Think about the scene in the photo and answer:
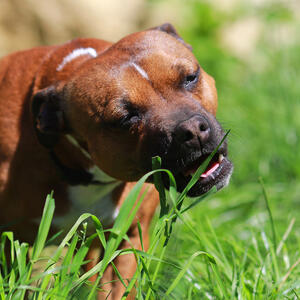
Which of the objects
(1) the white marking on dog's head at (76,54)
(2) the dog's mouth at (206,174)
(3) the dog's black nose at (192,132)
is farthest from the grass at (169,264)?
(1) the white marking on dog's head at (76,54)

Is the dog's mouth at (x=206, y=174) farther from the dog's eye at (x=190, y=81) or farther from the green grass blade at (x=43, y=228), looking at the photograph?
the green grass blade at (x=43, y=228)

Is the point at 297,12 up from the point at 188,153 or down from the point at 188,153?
down

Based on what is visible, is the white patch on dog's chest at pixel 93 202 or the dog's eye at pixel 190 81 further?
the white patch on dog's chest at pixel 93 202

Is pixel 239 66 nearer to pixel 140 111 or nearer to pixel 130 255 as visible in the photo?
pixel 130 255

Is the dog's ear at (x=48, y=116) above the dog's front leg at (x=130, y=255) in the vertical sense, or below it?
above

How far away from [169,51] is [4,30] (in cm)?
498

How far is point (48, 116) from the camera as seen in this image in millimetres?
3301

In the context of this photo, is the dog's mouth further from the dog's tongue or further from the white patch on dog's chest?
the white patch on dog's chest

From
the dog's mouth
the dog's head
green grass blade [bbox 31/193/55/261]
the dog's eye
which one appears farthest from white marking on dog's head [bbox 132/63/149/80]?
green grass blade [bbox 31/193/55/261]

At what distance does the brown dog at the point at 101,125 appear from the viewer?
2.94m

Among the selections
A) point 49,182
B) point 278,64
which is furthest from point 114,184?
point 278,64

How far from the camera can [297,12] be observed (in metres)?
8.26

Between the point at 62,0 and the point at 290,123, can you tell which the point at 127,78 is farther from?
the point at 62,0

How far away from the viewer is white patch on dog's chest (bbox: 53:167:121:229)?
3445mm
